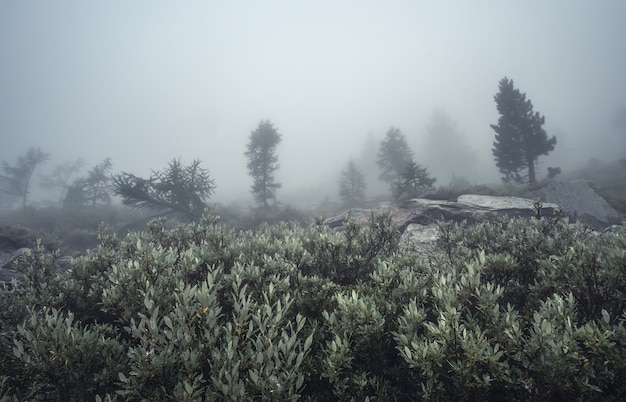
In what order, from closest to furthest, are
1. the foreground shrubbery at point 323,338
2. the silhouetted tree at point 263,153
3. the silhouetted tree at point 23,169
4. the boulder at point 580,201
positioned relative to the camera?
the foreground shrubbery at point 323,338 → the boulder at point 580,201 → the silhouetted tree at point 263,153 → the silhouetted tree at point 23,169

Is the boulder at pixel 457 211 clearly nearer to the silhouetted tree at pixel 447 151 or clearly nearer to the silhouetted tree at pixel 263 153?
the silhouetted tree at pixel 263 153

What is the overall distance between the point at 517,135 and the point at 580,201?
41.2 ft

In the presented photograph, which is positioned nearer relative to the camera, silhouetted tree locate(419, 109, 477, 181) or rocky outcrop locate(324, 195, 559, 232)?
rocky outcrop locate(324, 195, 559, 232)

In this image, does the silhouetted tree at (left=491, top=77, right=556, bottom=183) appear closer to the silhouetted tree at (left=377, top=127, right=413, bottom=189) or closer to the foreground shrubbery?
the silhouetted tree at (left=377, top=127, right=413, bottom=189)

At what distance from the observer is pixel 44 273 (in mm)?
6941

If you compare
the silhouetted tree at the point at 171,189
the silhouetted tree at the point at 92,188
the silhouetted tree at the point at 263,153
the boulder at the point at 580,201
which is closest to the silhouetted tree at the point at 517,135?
the boulder at the point at 580,201

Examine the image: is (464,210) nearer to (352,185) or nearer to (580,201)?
(580,201)

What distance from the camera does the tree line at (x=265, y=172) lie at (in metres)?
25.2

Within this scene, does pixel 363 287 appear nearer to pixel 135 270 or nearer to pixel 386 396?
pixel 386 396

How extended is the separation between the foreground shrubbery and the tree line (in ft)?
65.2

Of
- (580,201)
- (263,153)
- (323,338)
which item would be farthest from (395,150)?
(323,338)

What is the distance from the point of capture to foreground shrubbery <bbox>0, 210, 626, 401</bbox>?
3.00m

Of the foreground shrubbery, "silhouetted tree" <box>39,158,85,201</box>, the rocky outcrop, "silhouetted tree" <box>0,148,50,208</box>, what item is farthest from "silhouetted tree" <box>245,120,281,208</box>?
"silhouetted tree" <box>39,158,85,201</box>

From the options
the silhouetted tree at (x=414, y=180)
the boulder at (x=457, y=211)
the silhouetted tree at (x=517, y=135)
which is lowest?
the boulder at (x=457, y=211)
